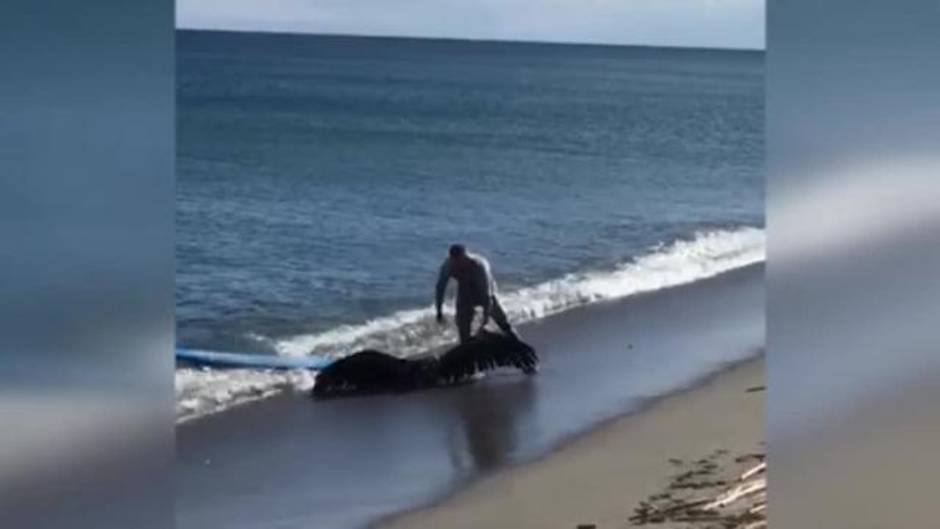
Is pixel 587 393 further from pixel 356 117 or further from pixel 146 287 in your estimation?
pixel 356 117

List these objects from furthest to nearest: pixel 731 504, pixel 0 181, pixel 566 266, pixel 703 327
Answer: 1. pixel 566 266
2. pixel 703 327
3. pixel 731 504
4. pixel 0 181

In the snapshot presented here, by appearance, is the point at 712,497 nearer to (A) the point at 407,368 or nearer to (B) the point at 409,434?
(B) the point at 409,434

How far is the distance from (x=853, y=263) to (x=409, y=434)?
1279mm

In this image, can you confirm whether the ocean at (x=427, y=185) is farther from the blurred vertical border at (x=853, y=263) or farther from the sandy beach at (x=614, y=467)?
the blurred vertical border at (x=853, y=263)

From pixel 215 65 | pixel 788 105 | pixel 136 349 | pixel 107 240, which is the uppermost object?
pixel 215 65

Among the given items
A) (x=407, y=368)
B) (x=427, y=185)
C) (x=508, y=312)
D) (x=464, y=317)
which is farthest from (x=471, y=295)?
(x=427, y=185)

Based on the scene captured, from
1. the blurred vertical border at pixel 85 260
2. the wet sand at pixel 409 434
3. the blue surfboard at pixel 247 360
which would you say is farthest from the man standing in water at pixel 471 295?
the blurred vertical border at pixel 85 260

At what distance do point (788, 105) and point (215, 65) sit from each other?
3846mm

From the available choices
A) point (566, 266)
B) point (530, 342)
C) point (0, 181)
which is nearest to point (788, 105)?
point (0, 181)

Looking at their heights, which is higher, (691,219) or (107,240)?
(691,219)

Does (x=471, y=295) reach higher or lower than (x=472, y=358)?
higher

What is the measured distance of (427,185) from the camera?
575 cm

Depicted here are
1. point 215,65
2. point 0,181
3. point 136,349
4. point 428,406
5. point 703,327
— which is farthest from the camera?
point 215,65

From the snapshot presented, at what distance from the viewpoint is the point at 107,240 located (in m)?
2.05
